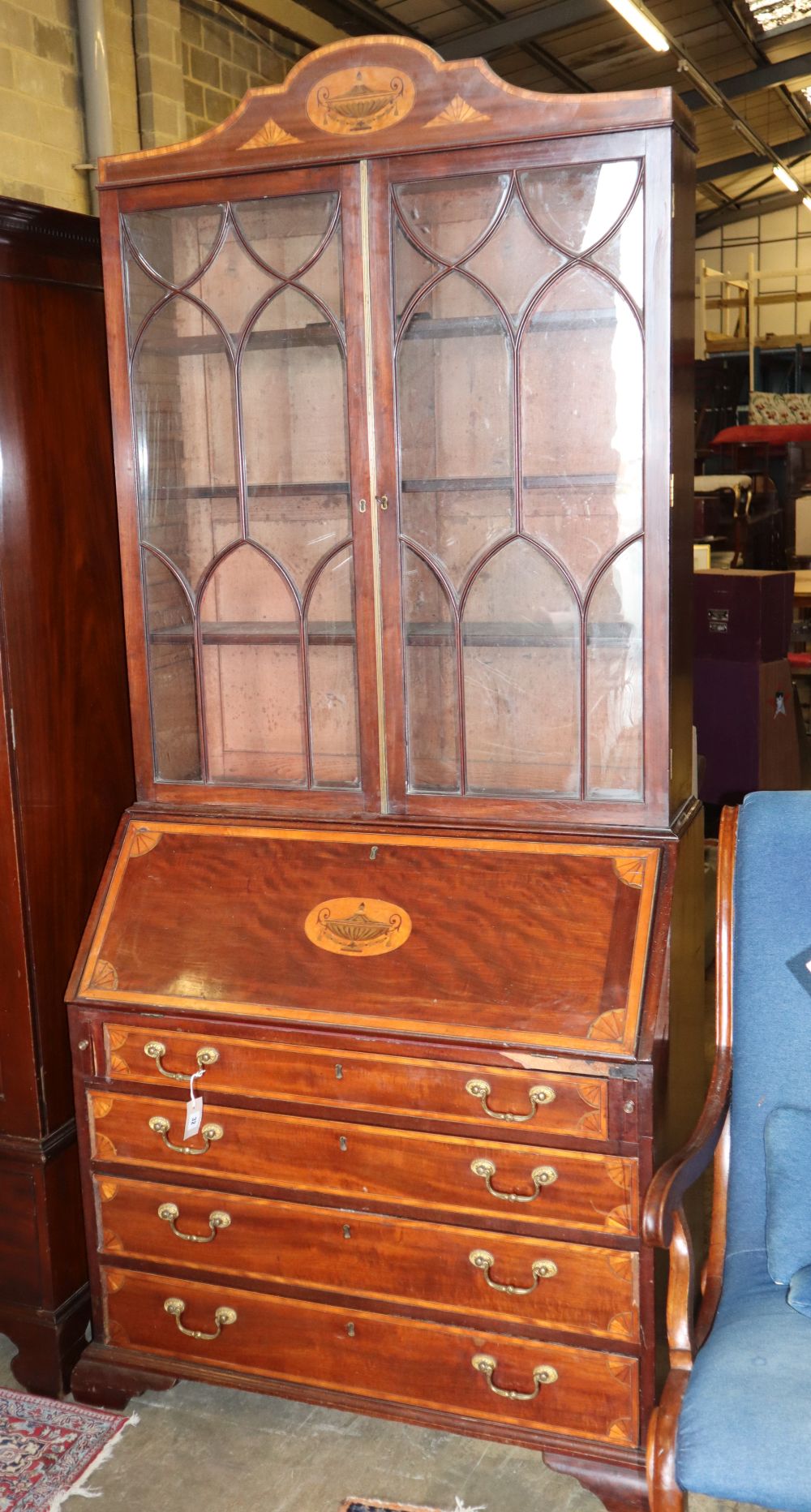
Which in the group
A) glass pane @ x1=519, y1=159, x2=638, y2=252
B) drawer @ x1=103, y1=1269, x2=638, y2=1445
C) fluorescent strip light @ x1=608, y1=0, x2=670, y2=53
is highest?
fluorescent strip light @ x1=608, y1=0, x2=670, y2=53

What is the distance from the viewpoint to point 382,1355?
2.17 m

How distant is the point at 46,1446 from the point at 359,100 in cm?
241

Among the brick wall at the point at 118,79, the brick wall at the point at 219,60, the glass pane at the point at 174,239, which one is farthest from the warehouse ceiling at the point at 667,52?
the glass pane at the point at 174,239

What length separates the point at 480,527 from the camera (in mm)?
2277

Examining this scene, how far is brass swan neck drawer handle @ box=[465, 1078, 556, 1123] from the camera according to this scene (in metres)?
1.99

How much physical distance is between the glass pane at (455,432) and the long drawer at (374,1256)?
1151 mm

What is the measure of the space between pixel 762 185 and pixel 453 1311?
16.7 m

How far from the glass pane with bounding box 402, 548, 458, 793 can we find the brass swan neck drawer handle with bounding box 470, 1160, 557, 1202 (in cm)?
66

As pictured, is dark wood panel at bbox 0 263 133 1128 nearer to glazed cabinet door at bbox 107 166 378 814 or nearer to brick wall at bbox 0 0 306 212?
glazed cabinet door at bbox 107 166 378 814

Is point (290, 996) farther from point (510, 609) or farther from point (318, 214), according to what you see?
point (318, 214)

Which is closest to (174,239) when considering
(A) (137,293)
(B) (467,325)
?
(A) (137,293)

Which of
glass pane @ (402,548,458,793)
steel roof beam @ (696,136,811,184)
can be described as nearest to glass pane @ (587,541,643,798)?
glass pane @ (402,548,458,793)

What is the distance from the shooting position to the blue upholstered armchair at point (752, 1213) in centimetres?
149

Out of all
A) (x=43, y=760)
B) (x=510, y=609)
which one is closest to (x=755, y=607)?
(x=510, y=609)
